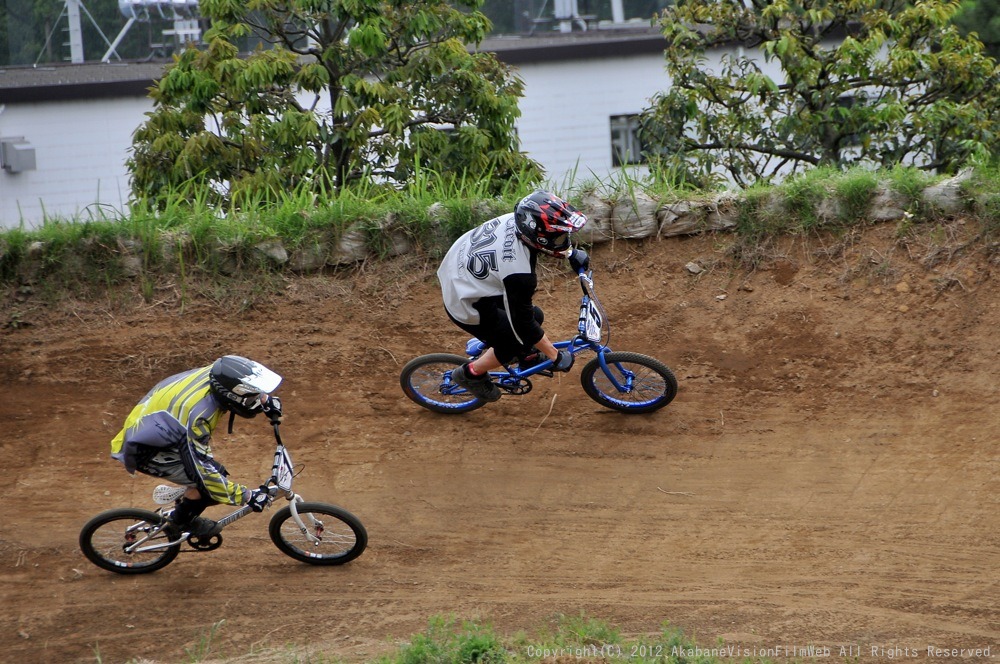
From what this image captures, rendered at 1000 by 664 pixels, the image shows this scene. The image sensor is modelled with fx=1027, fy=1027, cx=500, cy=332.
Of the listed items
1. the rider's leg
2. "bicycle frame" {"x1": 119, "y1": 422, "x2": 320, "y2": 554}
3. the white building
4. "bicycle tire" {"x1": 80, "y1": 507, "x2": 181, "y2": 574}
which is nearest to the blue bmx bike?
the rider's leg

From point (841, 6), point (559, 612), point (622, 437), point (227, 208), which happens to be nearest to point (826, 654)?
point (559, 612)

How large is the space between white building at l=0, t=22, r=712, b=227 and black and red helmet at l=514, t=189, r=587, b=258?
12.5m

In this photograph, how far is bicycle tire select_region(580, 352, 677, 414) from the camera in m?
7.41

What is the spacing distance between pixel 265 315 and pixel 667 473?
419 centimetres

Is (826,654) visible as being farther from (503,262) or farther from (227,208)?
(227,208)

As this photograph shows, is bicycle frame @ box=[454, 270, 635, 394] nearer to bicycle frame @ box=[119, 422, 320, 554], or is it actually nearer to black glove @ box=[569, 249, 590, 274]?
black glove @ box=[569, 249, 590, 274]

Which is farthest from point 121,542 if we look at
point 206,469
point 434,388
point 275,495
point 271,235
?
point 271,235

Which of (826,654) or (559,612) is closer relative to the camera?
(826,654)

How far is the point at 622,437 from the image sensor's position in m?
7.68

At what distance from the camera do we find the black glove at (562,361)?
7.23 meters

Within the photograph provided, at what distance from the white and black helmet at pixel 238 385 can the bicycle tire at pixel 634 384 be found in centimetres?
263

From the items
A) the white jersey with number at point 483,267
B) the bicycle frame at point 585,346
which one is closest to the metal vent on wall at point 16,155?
the bicycle frame at point 585,346

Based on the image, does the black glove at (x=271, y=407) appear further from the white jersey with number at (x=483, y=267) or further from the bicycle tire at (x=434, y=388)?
the bicycle tire at (x=434, y=388)

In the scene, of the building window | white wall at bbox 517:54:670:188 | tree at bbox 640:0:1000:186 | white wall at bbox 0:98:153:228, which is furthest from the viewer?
white wall at bbox 517:54:670:188
